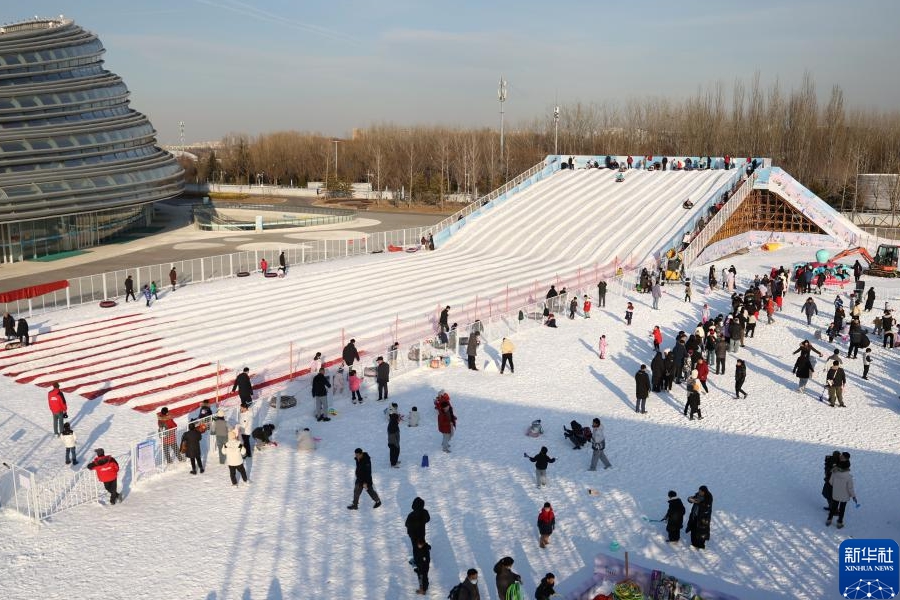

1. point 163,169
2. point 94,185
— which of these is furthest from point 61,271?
point 163,169

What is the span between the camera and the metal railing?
111 ft

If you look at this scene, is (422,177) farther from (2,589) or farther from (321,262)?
(2,589)

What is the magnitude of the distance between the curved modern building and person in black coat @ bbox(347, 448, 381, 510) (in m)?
32.0

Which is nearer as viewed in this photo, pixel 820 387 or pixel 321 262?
pixel 820 387

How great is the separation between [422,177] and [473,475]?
69459 mm

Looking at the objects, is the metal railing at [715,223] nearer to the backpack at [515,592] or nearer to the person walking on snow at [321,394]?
the person walking on snow at [321,394]

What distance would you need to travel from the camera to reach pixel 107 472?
37.2 ft

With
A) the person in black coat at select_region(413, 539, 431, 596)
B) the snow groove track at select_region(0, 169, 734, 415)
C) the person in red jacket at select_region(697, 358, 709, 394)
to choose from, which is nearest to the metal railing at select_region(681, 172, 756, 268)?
the snow groove track at select_region(0, 169, 734, 415)

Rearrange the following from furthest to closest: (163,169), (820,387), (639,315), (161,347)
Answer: (163,169) → (639,315) → (161,347) → (820,387)

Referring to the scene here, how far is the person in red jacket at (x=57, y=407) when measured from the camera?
46.0 feet

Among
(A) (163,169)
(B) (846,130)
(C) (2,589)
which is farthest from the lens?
(B) (846,130)

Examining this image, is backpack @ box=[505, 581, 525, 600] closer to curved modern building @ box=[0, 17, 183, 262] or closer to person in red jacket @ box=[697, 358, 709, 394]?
person in red jacket @ box=[697, 358, 709, 394]

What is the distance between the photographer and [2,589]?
30.1 ft

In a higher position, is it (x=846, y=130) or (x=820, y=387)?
(x=846, y=130)
